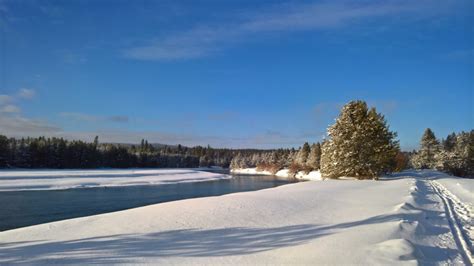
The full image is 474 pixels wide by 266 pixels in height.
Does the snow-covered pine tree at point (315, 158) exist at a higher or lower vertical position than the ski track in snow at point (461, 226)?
higher

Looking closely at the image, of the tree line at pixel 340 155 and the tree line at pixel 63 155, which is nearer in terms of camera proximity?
the tree line at pixel 340 155

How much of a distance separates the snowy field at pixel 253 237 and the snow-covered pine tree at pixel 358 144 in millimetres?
22650

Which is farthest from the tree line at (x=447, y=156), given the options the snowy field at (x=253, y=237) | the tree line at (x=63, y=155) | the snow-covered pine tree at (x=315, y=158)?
the tree line at (x=63, y=155)

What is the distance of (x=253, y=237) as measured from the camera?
9.51m

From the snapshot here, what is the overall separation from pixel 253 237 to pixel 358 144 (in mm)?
30337

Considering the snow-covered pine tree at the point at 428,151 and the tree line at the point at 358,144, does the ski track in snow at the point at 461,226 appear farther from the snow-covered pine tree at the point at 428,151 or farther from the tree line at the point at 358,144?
the snow-covered pine tree at the point at 428,151

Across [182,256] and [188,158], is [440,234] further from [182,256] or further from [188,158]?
[188,158]

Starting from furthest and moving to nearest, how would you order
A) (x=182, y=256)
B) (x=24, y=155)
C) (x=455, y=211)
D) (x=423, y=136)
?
(x=24, y=155)
(x=423, y=136)
(x=455, y=211)
(x=182, y=256)

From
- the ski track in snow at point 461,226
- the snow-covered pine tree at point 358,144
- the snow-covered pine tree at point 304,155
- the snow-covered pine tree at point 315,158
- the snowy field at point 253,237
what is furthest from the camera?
the snow-covered pine tree at point 304,155

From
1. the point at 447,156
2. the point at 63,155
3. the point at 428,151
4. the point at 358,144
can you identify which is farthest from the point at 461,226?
the point at 63,155

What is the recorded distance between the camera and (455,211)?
49.2 ft

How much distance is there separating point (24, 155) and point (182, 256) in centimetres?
8948

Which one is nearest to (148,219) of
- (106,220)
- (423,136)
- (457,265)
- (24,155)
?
(106,220)

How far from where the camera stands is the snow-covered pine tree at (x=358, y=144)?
122ft
